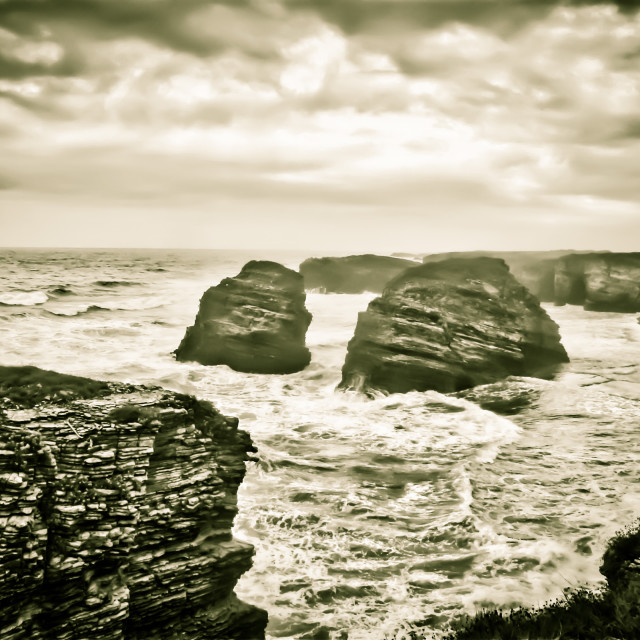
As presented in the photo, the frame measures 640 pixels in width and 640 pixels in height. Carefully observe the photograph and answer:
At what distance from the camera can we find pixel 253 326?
2425 cm

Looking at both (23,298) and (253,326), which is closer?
(253,326)

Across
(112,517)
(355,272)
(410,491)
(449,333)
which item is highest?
(355,272)

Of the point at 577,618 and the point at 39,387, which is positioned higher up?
the point at 39,387

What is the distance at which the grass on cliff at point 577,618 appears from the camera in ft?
22.0

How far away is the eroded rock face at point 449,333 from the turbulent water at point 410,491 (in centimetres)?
114

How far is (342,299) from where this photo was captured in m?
58.4

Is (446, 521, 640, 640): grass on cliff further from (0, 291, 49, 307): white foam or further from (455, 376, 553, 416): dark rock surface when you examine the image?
(0, 291, 49, 307): white foam

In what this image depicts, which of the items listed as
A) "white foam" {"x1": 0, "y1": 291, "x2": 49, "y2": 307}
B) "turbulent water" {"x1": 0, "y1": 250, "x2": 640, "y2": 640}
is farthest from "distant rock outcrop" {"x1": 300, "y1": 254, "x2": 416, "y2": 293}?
"turbulent water" {"x1": 0, "y1": 250, "x2": 640, "y2": 640}

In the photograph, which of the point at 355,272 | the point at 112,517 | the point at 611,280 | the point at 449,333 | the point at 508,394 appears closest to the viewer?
the point at 112,517

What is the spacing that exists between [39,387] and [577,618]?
7.66m

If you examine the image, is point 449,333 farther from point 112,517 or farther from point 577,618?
point 112,517

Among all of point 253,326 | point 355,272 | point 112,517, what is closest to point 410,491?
point 112,517

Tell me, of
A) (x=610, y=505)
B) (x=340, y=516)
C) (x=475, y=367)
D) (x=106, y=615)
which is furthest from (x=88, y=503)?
(x=475, y=367)

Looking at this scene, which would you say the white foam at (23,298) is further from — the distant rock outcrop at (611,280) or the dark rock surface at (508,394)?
the distant rock outcrop at (611,280)
